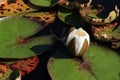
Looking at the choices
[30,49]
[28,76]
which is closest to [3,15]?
[30,49]

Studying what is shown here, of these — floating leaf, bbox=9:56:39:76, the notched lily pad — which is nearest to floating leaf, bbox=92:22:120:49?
the notched lily pad

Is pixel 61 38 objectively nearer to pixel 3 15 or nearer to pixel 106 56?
pixel 106 56

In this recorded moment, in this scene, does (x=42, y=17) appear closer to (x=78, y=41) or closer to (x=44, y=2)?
(x=44, y=2)

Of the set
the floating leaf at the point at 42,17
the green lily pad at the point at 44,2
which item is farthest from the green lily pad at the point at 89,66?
the green lily pad at the point at 44,2

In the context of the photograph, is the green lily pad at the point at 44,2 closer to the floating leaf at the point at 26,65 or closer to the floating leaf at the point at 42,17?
the floating leaf at the point at 42,17

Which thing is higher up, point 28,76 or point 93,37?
point 93,37

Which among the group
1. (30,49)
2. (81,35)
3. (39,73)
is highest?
(81,35)
